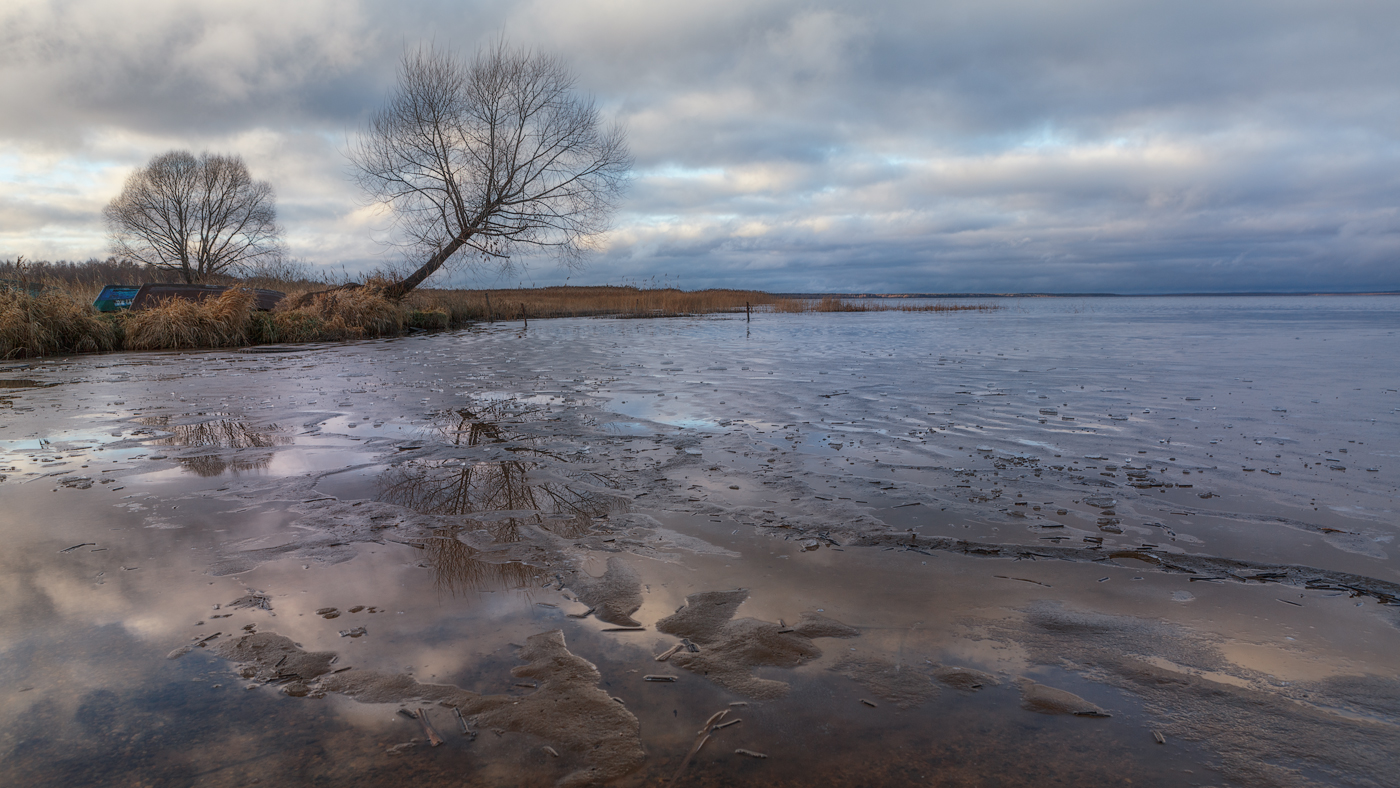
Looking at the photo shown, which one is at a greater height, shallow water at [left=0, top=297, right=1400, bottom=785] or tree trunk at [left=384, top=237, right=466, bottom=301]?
tree trunk at [left=384, top=237, right=466, bottom=301]

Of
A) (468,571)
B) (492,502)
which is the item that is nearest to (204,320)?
(492,502)

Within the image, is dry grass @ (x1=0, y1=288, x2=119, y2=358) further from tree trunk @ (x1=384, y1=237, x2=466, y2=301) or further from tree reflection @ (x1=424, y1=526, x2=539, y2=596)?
tree reflection @ (x1=424, y1=526, x2=539, y2=596)

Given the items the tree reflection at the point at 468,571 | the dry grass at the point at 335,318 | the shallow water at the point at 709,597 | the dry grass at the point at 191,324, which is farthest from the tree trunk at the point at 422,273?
the tree reflection at the point at 468,571

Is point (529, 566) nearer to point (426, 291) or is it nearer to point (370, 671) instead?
point (370, 671)

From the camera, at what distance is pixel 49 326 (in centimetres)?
1458

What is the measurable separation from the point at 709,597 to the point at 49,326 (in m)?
18.4

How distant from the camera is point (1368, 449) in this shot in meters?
5.82

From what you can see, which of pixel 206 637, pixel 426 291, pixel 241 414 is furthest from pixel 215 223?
Result: pixel 206 637

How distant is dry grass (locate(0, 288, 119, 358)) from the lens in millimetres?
14000

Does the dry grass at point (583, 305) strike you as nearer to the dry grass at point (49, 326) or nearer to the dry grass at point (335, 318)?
the dry grass at point (335, 318)

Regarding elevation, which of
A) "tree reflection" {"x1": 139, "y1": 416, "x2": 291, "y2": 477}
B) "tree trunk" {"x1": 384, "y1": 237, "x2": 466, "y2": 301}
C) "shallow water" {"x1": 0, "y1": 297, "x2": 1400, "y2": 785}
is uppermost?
"tree trunk" {"x1": 384, "y1": 237, "x2": 466, "y2": 301}

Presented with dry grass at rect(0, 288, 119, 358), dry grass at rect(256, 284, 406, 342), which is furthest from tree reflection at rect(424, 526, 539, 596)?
dry grass at rect(256, 284, 406, 342)

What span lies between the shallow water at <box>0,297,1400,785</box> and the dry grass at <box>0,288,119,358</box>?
10.1 meters

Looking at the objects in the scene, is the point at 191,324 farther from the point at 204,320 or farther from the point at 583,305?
the point at 583,305
